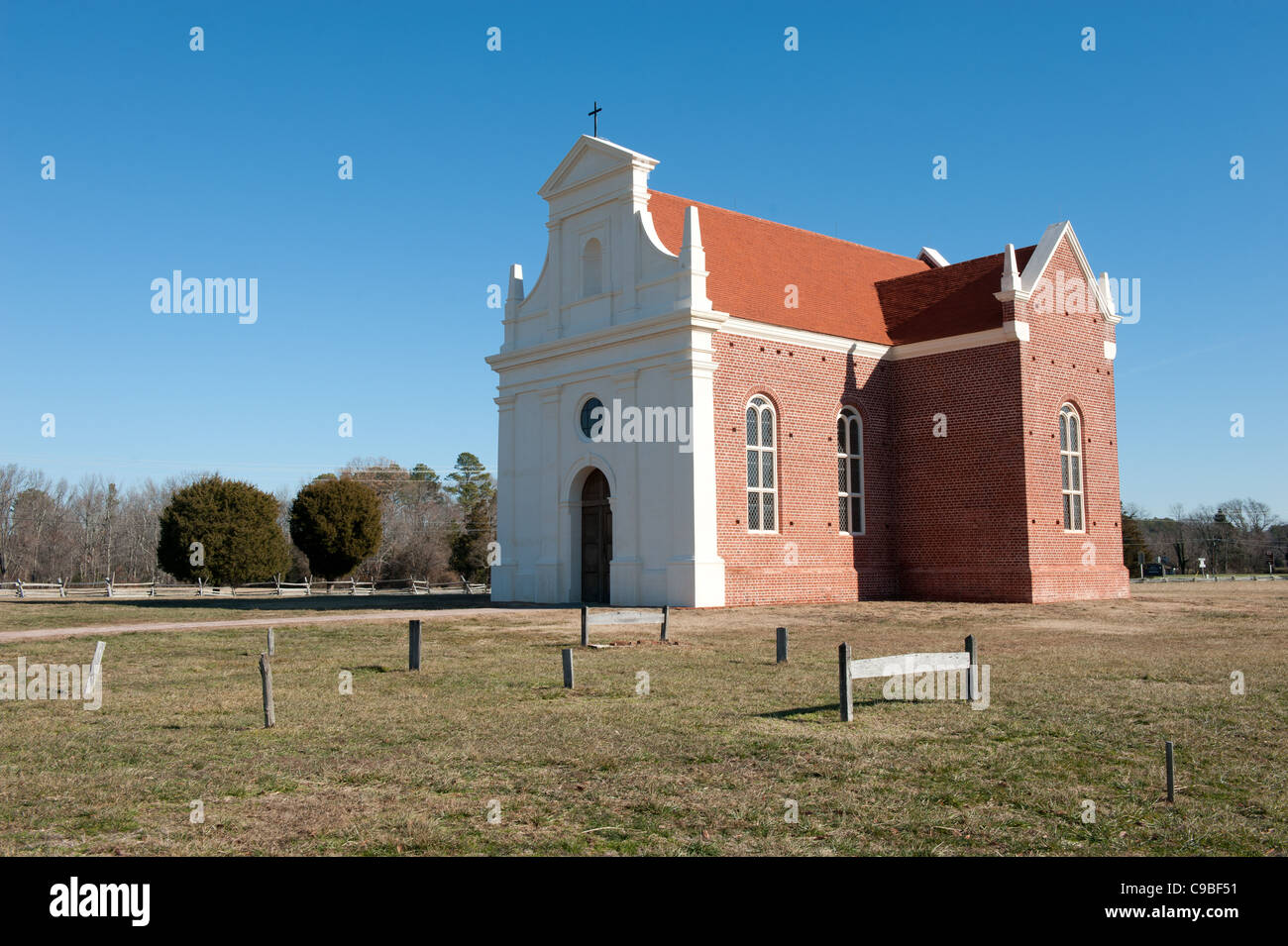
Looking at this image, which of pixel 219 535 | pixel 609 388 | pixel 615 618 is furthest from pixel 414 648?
pixel 219 535

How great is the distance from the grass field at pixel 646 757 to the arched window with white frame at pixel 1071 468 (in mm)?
14335

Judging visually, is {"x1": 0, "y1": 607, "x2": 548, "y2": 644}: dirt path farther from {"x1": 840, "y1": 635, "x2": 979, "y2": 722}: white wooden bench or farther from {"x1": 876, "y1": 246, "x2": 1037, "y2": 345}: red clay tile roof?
{"x1": 876, "y1": 246, "x2": 1037, "y2": 345}: red clay tile roof

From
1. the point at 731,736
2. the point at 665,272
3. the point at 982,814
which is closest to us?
the point at 982,814

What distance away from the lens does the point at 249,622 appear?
22.6m

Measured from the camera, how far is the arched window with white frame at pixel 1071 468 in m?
30.1

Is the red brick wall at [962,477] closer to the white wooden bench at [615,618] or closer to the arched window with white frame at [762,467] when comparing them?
the arched window with white frame at [762,467]

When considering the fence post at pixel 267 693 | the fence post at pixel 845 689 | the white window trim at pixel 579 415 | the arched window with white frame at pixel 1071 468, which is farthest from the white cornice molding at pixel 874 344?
the fence post at pixel 267 693

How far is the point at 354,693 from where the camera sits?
12.4 m

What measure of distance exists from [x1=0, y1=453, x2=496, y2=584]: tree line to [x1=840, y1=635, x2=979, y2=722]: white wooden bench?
4883 centimetres

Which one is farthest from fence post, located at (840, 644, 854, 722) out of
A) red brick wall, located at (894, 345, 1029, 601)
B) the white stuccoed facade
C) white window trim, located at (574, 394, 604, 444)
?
white window trim, located at (574, 394, 604, 444)

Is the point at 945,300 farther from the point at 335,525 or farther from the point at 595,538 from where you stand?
the point at 335,525

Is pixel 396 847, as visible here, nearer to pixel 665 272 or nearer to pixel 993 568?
pixel 665 272
